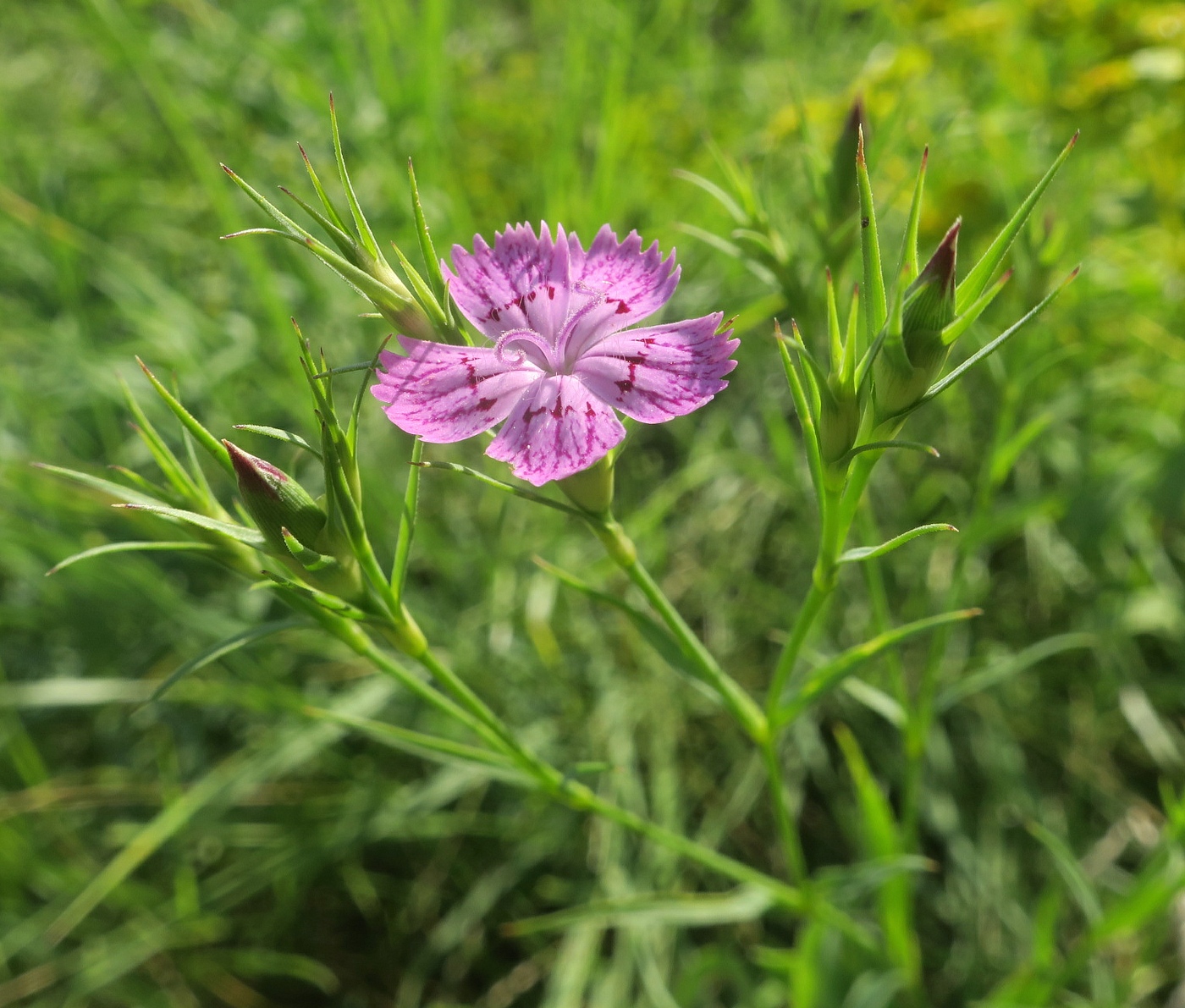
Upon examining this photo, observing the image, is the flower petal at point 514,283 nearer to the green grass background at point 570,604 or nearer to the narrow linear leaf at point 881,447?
the narrow linear leaf at point 881,447

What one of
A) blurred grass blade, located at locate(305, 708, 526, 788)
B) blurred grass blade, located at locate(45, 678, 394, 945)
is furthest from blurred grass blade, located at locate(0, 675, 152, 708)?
blurred grass blade, located at locate(305, 708, 526, 788)

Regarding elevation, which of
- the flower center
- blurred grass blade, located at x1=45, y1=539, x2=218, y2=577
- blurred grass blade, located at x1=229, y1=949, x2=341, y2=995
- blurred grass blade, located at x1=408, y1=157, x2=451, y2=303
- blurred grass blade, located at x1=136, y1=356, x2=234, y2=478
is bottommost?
blurred grass blade, located at x1=229, y1=949, x2=341, y2=995

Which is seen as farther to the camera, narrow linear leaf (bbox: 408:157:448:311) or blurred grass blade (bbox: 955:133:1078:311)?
narrow linear leaf (bbox: 408:157:448:311)

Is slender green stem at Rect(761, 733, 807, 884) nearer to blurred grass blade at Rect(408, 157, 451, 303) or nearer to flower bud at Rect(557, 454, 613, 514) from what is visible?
flower bud at Rect(557, 454, 613, 514)

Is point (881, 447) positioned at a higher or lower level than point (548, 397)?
lower

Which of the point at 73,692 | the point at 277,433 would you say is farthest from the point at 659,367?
the point at 73,692

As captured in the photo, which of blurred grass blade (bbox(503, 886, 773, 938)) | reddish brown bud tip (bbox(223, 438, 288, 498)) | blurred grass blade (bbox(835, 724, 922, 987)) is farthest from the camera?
blurred grass blade (bbox(835, 724, 922, 987))

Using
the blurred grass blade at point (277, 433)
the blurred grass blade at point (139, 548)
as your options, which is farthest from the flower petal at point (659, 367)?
the blurred grass blade at point (139, 548)

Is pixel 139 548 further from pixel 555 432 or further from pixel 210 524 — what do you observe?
pixel 555 432
